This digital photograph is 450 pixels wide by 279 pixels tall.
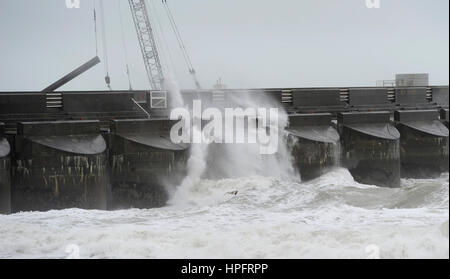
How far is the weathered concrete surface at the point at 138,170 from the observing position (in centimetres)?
2014

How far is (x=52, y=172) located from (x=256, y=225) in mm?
5963

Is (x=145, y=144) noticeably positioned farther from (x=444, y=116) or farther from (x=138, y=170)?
(x=444, y=116)

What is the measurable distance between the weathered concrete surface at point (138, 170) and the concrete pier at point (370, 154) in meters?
6.22

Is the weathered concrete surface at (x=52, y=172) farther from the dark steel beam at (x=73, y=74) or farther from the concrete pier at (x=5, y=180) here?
the dark steel beam at (x=73, y=74)

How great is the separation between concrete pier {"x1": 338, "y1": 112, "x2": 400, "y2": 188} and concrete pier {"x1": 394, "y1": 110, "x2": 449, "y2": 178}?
1119 mm

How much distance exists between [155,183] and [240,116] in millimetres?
4232

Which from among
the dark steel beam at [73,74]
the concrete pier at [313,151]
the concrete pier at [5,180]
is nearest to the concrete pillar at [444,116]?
the concrete pier at [313,151]

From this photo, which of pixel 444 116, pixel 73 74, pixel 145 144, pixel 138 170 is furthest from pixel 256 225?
pixel 444 116

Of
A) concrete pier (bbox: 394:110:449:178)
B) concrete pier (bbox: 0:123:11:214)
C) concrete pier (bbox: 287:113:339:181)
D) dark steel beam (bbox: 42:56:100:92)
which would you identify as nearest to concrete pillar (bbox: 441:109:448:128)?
concrete pier (bbox: 394:110:449:178)

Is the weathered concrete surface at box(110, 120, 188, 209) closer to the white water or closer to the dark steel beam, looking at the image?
the white water

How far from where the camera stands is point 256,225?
53.1 feet
